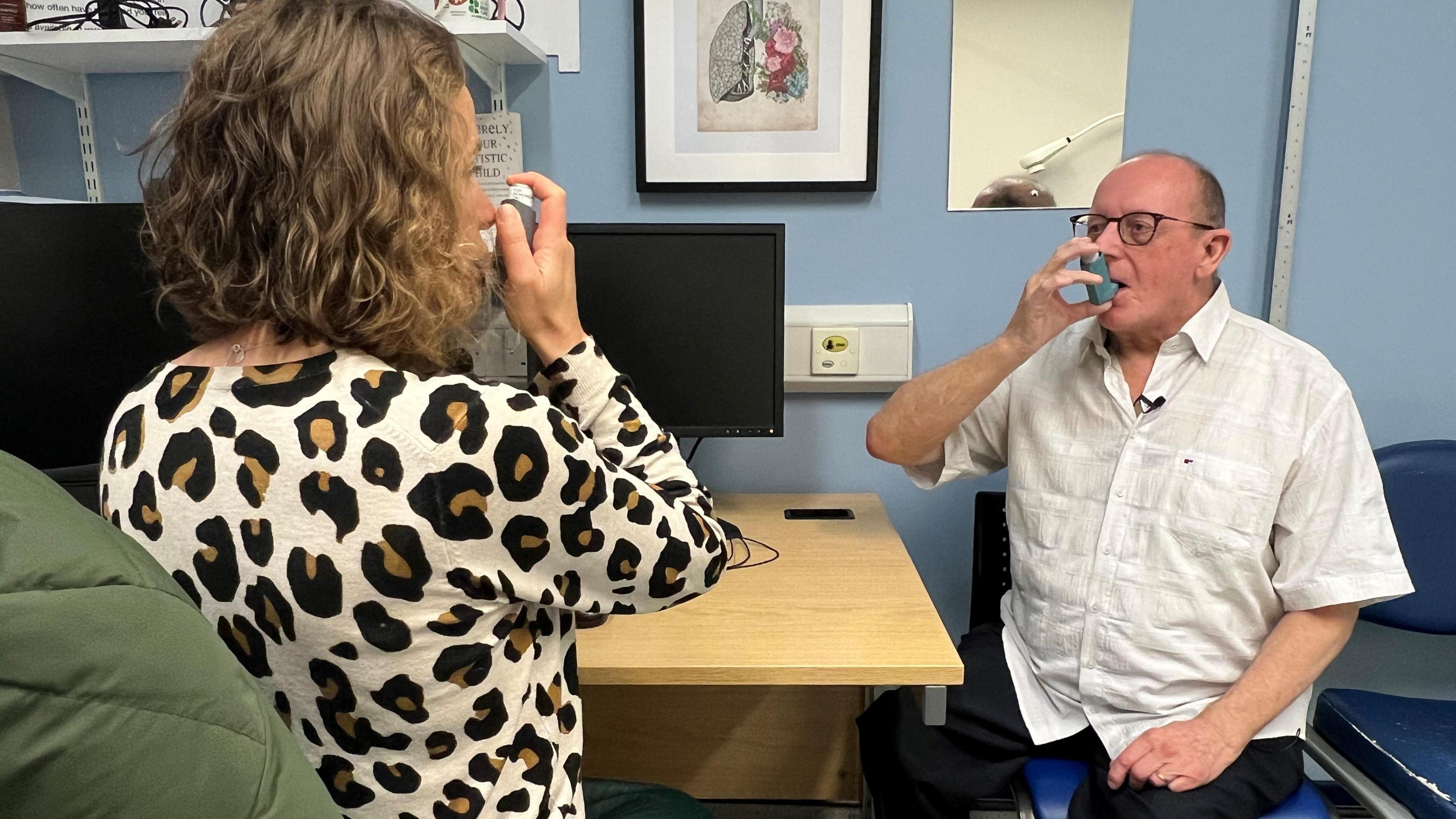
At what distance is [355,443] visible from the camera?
0.69 m

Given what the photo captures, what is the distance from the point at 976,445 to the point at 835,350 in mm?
351

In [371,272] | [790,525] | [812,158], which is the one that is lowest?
[790,525]

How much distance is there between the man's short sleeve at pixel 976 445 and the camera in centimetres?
154

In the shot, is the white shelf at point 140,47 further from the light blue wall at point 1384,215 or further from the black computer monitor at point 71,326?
the light blue wall at point 1384,215

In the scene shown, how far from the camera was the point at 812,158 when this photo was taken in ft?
5.79

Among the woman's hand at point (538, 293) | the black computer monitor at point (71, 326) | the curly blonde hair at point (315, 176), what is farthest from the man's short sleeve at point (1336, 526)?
the black computer monitor at point (71, 326)

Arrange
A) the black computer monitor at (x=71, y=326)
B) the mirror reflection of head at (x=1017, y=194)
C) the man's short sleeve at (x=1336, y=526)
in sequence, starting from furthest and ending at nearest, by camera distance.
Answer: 1. the mirror reflection of head at (x=1017, y=194)
2. the black computer monitor at (x=71, y=326)
3. the man's short sleeve at (x=1336, y=526)

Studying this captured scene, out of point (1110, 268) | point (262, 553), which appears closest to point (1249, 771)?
point (1110, 268)

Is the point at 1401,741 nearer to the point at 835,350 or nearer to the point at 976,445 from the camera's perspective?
the point at 976,445

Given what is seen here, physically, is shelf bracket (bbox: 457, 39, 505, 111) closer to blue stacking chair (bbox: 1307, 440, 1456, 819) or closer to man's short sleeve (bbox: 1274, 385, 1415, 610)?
man's short sleeve (bbox: 1274, 385, 1415, 610)

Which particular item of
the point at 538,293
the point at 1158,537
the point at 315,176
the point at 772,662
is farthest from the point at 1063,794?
the point at 315,176

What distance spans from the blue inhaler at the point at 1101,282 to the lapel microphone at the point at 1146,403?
163mm

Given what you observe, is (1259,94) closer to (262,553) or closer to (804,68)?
(804,68)

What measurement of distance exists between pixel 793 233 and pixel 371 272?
1184 millimetres
